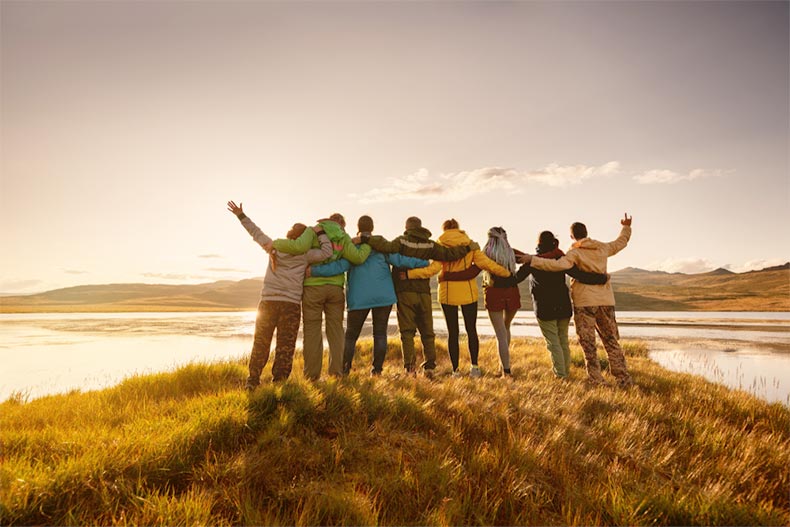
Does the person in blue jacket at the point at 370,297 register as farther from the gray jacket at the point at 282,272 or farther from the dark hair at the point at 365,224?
the gray jacket at the point at 282,272

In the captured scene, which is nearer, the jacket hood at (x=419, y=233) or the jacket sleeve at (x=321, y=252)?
the jacket sleeve at (x=321, y=252)

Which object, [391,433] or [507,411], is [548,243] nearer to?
[507,411]

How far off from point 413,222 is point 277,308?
310 cm

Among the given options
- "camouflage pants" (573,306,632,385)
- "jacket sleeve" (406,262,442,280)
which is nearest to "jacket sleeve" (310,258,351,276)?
"jacket sleeve" (406,262,442,280)

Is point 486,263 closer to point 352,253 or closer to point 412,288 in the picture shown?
point 412,288

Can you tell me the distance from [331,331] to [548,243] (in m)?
4.77

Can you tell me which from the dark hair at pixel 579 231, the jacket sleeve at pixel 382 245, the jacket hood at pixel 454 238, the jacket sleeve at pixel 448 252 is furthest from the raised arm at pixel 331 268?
the dark hair at pixel 579 231

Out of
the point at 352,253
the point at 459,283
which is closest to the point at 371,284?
the point at 352,253

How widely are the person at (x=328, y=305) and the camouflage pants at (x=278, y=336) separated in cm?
33

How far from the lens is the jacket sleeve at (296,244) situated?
5676mm

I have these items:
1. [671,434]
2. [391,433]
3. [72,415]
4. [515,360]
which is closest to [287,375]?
[391,433]

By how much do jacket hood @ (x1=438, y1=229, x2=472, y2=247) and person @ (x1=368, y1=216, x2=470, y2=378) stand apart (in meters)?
0.11

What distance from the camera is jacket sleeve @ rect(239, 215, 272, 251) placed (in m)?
5.75

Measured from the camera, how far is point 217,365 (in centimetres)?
809
